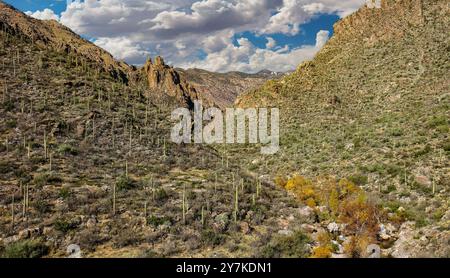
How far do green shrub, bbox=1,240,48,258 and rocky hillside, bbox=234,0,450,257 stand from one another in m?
13.2

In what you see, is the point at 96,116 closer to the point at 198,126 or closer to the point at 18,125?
the point at 18,125

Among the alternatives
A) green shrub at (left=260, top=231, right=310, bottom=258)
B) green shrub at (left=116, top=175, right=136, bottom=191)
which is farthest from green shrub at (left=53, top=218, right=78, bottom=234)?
green shrub at (left=260, top=231, right=310, bottom=258)

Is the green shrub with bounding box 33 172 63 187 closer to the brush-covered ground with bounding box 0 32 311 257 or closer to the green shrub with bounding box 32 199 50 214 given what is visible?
the brush-covered ground with bounding box 0 32 311 257

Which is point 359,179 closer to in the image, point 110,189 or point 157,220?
point 157,220

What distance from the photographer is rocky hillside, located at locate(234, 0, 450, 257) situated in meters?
20.3

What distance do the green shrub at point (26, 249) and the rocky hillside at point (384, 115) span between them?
13.2 meters

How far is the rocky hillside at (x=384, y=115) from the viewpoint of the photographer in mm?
20312

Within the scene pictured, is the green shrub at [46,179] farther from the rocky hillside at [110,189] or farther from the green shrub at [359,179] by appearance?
the green shrub at [359,179]

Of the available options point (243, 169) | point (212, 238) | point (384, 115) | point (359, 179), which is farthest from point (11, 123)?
point (384, 115)

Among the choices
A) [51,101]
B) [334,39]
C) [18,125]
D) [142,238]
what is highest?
[334,39]

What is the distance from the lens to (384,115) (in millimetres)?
35719

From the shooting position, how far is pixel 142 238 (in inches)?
564
